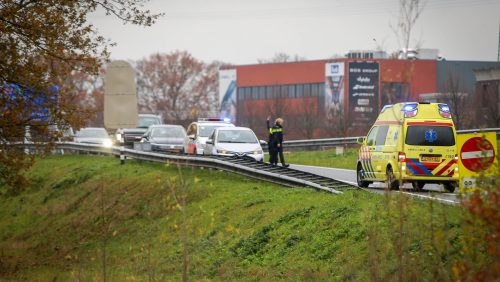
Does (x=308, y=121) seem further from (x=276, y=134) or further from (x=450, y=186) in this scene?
(x=450, y=186)

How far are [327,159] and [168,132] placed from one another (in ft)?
23.3

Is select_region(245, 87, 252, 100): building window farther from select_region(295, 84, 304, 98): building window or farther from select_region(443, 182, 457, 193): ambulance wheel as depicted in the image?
select_region(443, 182, 457, 193): ambulance wheel

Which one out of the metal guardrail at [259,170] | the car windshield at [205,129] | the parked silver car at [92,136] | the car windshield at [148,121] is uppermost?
the car windshield at [148,121]

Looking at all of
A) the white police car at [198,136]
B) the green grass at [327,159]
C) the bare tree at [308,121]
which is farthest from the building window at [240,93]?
the white police car at [198,136]

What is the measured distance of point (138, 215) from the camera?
29.4 meters

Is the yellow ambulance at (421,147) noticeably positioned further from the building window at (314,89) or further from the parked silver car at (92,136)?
the building window at (314,89)

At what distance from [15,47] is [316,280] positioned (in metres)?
10.1

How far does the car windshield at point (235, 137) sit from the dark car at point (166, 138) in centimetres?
751

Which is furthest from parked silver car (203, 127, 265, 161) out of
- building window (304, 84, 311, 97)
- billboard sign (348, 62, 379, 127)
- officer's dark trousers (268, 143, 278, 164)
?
building window (304, 84, 311, 97)

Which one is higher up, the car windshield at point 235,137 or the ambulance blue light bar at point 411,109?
the ambulance blue light bar at point 411,109

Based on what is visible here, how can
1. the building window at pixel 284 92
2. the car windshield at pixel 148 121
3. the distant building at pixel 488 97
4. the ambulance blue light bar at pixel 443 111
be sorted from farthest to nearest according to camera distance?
the building window at pixel 284 92, the car windshield at pixel 148 121, the distant building at pixel 488 97, the ambulance blue light bar at pixel 443 111

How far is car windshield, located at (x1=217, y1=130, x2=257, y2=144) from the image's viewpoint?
35062 millimetres

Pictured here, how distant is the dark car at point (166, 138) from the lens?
42875mm

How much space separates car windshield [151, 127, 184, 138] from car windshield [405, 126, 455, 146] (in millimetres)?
20966
